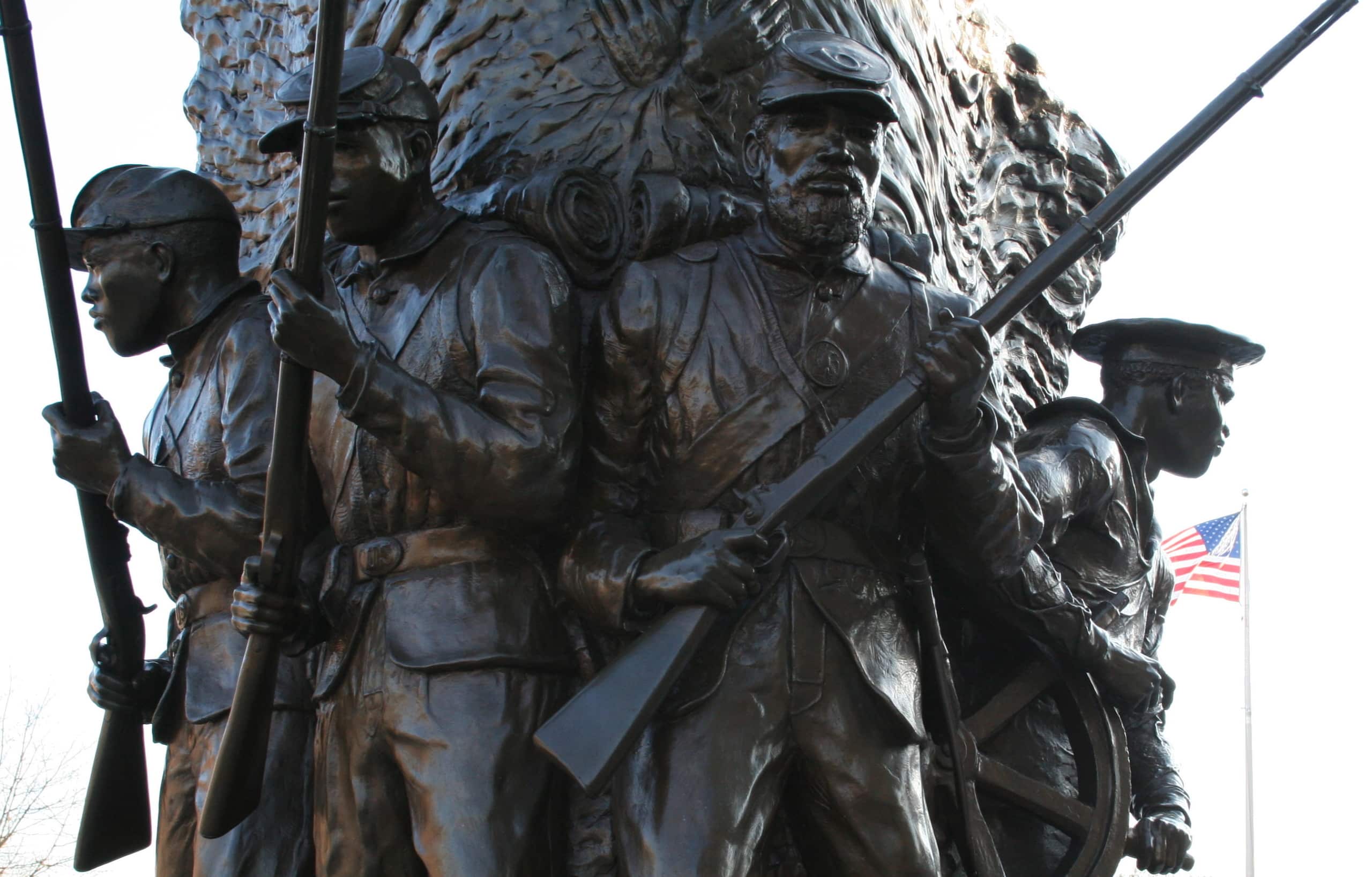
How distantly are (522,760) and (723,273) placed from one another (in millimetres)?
1460

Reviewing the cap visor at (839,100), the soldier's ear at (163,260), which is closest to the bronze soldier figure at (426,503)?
the soldier's ear at (163,260)

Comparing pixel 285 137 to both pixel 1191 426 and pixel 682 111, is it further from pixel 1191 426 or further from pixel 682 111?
pixel 1191 426

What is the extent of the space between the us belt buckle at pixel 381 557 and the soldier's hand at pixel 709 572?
0.76 m

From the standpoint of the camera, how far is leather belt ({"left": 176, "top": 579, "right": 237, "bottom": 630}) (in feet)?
18.2

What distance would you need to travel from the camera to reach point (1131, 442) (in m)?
6.40

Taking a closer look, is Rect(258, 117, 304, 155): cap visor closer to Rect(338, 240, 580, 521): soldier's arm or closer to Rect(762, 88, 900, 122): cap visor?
Rect(338, 240, 580, 521): soldier's arm

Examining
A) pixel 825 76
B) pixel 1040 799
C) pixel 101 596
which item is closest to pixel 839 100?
pixel 825 76

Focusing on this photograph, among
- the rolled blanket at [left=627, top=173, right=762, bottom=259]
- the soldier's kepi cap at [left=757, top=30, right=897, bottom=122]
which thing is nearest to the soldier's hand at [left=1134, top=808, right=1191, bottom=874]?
the rolled blanket at [left=627, top=173, right=762, bottom=259]

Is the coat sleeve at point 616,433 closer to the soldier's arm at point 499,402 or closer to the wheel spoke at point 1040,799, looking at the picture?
the soldier's arm at point 499,402

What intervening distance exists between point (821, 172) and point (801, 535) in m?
0.99

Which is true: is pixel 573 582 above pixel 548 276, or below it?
below

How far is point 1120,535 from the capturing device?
20.8 feet

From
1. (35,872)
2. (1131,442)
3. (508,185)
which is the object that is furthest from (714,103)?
(35,872)

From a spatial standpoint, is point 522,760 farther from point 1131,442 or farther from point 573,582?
point 1131,442
